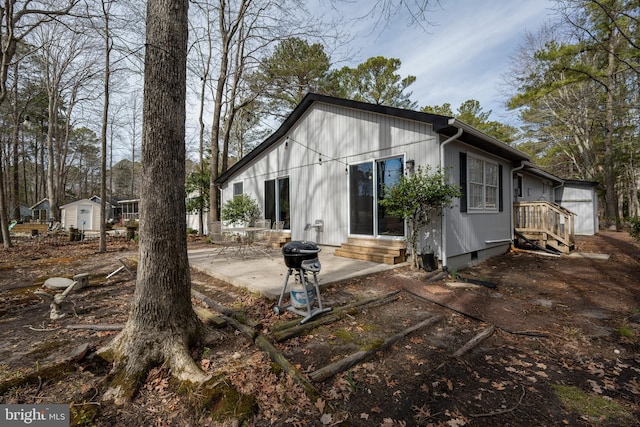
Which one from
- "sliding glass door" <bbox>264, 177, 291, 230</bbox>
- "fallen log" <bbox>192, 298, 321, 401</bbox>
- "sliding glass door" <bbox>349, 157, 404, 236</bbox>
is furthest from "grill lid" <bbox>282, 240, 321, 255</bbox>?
"sliding glass door" <bbox>264, 177, 291, 230</bbox>

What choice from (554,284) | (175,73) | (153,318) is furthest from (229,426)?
(554,284)

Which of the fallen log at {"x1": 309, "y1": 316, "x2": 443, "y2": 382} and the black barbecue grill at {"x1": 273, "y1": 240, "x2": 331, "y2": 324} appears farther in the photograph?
the black barbecue grill at {"x1": 273, "y1": 240, "x2": 331, "y2": 324}

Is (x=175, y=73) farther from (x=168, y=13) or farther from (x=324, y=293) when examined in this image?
(x=324, y=293)

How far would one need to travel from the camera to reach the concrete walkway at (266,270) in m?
4.39

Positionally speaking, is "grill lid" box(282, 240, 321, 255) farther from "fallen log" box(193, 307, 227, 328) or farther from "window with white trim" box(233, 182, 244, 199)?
"window with white trim" box(233, 182, 244, 199)

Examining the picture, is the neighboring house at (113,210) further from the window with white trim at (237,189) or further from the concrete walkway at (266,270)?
the concrete walkway at (266,270)

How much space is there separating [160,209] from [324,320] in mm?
2126

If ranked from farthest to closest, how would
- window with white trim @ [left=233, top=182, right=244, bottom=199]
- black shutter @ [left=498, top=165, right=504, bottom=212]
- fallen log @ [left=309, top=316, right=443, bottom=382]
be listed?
1. window with white trim @ [left=233, top=182, right=244, bottom=199]
2. black shutter @ [left=498, top=165, right=504, bottom=212]
3. fallen log @ [left=309, top=316, right=443, bottom=382]

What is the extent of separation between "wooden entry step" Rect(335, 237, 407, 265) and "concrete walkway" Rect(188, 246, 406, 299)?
18 cm

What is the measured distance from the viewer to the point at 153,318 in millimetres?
2389

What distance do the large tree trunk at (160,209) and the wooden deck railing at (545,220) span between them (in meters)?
9.60

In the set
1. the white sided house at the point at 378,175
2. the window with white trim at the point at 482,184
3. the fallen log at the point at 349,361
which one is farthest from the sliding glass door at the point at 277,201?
the fallen log at the point at 349,361

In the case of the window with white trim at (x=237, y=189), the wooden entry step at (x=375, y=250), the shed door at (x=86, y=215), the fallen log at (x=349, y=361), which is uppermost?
the window with white trim at (x=237, y=189)

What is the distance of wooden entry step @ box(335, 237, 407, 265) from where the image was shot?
5767 millimetres
